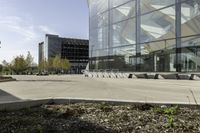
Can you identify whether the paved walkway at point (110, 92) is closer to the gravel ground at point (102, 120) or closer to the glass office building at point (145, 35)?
the gravel ground at point (102, 120)

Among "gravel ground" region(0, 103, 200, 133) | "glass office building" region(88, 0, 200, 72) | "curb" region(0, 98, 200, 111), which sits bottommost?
"gravel ground" region(0, 103, 200, 133)

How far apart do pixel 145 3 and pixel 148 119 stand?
1380 inches

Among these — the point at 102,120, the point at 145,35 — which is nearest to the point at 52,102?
the point at 102,120

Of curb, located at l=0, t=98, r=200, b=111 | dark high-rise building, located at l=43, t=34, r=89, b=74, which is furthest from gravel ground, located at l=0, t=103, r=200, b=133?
dark high-rise building, located at l=43, t=34, r=89, b=74

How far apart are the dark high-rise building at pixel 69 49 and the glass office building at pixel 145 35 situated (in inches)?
3172

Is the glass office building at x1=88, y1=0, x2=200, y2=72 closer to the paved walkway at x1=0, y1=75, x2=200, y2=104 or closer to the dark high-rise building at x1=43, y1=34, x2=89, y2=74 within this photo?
the paved walkway at x1=0, y1=75, x2=200, y2=104

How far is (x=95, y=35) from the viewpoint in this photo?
5228cm

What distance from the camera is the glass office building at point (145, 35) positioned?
32.2 meters

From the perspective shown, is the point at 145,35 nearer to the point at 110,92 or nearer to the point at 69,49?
the point at 110,92

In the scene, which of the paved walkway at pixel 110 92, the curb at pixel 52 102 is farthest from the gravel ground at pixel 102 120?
the paved walkway at pixel 110 92

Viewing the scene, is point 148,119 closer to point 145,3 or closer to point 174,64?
point 174,64

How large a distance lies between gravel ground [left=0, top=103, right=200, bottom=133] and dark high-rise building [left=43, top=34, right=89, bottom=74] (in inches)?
4854

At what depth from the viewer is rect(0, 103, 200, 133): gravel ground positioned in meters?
5.68

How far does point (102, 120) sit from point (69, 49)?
130948 millimetres
